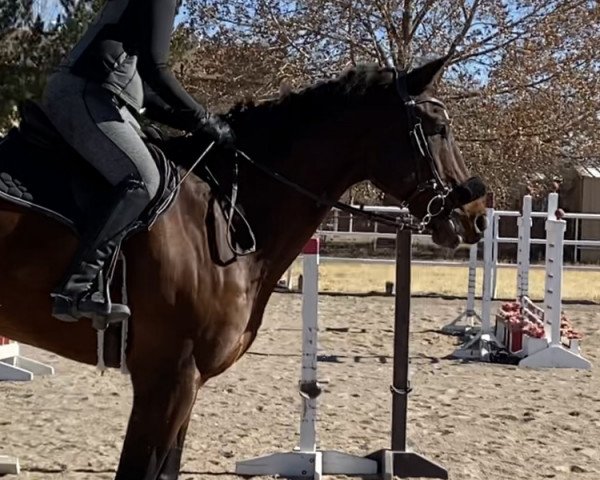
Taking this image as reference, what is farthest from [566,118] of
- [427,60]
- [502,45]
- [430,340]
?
[427,60]

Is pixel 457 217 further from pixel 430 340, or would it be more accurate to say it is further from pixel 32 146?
pixel 430 340

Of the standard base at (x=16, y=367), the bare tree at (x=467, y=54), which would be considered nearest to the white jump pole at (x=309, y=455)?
the standard base at (x=16, y=367)

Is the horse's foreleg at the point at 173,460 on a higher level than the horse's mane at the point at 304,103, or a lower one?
lower

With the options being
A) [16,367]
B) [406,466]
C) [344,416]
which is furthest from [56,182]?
[16,367]

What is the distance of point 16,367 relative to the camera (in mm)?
8359

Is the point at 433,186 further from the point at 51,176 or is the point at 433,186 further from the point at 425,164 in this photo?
the point at 51,176

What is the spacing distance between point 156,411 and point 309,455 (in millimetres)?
2004

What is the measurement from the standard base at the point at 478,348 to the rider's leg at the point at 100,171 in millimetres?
6905

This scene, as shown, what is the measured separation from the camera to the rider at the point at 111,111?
362 centimetres

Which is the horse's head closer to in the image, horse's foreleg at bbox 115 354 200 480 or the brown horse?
the brown horse

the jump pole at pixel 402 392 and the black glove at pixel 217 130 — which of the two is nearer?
the black glove at pixel 217 130

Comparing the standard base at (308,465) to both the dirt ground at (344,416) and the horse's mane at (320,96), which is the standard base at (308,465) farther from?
the horse's mane at (320,96)

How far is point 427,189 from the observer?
410 cm

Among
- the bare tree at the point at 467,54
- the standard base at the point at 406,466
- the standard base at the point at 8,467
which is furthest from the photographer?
the bare tree at the point at 467,54
